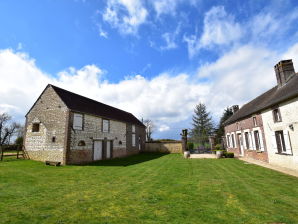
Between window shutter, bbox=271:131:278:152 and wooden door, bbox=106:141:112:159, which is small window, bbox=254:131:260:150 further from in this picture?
wooden door, bbox=106:141:112:159

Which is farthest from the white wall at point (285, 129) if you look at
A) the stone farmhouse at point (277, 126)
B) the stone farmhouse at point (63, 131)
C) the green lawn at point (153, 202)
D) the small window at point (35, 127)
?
the small window at point (35, 127)

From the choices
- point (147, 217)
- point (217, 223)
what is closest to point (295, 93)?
point (217, 223)

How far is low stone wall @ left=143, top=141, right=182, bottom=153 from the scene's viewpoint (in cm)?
2752

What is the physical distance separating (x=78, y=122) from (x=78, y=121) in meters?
0.10

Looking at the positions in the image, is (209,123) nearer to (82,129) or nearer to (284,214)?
(82,129)

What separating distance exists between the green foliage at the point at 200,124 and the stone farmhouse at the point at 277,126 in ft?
84.3

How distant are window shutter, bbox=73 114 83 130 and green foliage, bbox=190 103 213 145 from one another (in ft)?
112

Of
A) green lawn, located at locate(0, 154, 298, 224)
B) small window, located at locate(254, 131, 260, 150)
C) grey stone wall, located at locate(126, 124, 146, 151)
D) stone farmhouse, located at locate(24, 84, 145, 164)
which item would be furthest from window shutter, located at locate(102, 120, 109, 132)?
small window, located at locate(254, 131, 260, 150)

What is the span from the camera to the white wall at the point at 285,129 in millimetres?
9594

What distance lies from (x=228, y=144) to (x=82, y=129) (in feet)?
62.3

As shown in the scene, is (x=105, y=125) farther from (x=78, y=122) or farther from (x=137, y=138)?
(x=137, y=138)

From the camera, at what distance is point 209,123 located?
44.4 meters

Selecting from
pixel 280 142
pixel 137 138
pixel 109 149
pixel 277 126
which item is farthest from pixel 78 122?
pixel 280 142

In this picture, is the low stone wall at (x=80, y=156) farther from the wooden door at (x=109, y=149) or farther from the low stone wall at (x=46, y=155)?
the wooden door at (x=109, y=149)
